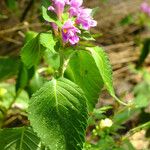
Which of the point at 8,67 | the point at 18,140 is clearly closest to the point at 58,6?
the point at 18,140

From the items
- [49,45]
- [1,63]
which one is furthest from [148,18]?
[49,45]

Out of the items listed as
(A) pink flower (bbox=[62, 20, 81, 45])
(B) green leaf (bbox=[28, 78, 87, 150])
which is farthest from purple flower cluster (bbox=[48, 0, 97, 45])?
(B) green leaf (bbox=[28, 78, 87, 150])

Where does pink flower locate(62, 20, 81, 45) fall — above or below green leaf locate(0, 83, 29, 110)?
below

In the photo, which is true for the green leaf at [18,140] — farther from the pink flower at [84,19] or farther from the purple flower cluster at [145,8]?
the purple flower cluster at [145,8]

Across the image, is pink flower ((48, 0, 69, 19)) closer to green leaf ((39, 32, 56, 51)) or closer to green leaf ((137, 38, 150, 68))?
green leaf ((39, 32, 56, 51))

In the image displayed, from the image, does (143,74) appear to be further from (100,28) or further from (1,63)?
(1,63)
